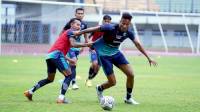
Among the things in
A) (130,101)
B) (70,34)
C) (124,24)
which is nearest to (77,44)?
(70,34)

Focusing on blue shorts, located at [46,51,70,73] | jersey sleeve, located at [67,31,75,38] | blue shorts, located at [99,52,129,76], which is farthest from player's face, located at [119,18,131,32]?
blue shorts, located at [46,51,70,73]

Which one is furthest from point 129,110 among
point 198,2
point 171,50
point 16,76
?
point 198,2

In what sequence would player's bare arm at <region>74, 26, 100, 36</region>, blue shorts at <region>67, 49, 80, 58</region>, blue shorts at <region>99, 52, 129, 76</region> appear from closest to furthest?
player's bare arm at <region>74, 26, 100, 36</region> < blue shorts at <region>99, 52, 129, 76</region> < blue shorts at <region>67, 49, 80, 58</region>

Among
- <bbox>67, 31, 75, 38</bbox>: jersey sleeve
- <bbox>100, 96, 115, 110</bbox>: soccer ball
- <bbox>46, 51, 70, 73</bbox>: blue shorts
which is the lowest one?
<bbox>100, 96, 115, 110</bbox>: soccer ball

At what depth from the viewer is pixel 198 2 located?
177 feet

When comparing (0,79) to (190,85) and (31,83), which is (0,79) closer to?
(31,83)

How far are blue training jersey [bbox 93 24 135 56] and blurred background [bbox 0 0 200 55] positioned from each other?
23248mm

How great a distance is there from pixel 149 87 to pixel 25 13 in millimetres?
22881

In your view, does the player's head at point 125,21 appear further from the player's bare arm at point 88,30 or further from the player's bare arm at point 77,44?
the player's bare arm at point 77,44

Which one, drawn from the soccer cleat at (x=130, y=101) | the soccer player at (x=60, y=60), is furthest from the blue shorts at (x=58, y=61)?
the soccer cleat at (x=130, y=101)

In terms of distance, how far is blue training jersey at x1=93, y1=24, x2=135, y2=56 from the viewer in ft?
40.1

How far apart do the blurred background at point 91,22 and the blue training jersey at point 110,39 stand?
23.2 metres

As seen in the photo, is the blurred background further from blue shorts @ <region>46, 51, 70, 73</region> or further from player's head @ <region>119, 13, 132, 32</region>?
player's head @ <region>119, 13, 132, 32</region>

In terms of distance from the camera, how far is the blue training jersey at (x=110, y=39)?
12.2m
